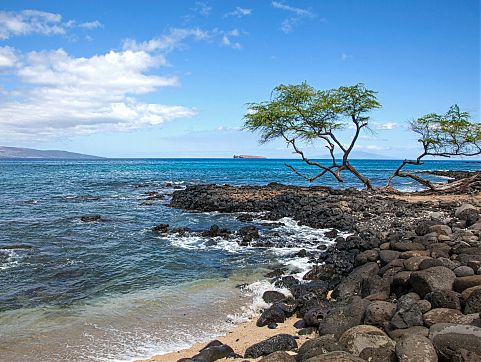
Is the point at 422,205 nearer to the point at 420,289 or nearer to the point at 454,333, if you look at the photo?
the point at 420,289

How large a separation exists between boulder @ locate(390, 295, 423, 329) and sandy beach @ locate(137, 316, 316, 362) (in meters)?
1.89

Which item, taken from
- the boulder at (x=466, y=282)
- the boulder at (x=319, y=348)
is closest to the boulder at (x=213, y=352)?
the boulder at (x=319, y=348)

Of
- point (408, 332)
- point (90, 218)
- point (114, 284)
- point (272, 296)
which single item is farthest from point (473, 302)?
point (90, 218)

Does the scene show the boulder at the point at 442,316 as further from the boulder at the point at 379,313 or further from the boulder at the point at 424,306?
the boulder at the point at 379,313

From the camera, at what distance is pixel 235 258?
14.8 m

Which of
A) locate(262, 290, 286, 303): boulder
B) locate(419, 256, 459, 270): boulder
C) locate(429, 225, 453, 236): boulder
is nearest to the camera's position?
locate(419, 256, 459, 270): boulder

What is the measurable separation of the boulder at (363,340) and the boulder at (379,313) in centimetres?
78

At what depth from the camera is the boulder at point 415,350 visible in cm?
541

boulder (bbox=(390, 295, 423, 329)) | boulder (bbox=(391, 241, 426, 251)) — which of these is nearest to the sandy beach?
boulder (bbox=(390, 295, 423, 329))

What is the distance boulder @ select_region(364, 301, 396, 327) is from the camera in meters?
7.18

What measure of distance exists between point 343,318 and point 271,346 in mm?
1548

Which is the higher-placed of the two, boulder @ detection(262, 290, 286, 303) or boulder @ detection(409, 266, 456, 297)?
boulder @ detection(409, 266, 456, 297)

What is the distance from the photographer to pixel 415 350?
551cm

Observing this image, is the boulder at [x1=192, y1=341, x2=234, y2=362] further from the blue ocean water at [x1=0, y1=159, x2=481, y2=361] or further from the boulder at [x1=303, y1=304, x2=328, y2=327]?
the boulder at [x1=303, y1=304, x2=328, y2=327]
